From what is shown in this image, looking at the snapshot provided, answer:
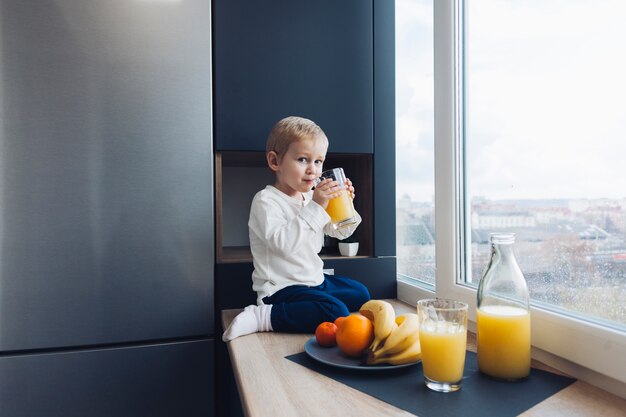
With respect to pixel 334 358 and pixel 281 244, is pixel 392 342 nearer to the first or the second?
pixel 334 358

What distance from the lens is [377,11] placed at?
5.43 ft

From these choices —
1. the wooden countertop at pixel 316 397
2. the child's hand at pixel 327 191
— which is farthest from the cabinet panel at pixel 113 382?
the child's hand at pixel 327 191

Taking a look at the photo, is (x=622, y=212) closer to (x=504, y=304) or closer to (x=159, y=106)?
(x=504, y=304)

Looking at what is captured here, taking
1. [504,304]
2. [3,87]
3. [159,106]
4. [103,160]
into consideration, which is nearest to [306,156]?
[159,106]

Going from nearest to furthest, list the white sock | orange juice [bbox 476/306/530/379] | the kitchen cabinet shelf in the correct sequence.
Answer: orange juice [bbox 476/306/530/379] → the white sock → the kitchen cabinet shelf

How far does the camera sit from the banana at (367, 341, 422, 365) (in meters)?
0.92

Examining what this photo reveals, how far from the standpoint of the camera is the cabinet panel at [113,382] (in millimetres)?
1311

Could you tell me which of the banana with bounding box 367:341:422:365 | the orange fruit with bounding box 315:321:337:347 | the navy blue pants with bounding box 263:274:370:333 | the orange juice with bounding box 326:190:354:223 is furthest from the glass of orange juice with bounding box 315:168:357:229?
the banana with bounding box 367:341:422:365

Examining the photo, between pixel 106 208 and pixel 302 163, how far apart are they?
600mm

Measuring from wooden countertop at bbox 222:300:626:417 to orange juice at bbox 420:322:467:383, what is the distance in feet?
0.38

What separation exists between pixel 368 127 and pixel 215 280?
753 millimetres

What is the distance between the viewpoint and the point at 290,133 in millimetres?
1376

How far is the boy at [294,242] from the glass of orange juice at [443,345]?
429mm

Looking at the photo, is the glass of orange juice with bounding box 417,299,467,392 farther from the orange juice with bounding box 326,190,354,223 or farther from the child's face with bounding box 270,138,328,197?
the child's face with bounding box 270,138,328,197
